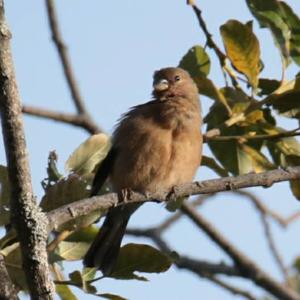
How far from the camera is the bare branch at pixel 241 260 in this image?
5.18 m

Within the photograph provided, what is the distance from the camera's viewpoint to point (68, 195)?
3.55 metres

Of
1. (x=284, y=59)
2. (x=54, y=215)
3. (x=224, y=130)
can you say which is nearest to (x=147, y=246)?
(x=54, y=215)

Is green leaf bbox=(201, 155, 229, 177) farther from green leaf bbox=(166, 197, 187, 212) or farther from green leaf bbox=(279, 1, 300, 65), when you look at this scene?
green leaf bbox=(279, 1, 300, 65)

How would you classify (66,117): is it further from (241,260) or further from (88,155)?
(241,260)

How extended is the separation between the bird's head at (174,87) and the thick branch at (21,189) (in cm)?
313

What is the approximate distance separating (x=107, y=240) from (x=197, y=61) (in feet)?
3.86

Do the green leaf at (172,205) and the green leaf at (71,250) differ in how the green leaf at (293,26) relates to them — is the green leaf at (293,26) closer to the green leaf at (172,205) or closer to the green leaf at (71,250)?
the green leaf at (172,205)

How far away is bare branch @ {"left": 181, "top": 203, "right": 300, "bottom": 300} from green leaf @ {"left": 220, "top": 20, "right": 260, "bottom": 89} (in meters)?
1.10

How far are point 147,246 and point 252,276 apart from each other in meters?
1.73

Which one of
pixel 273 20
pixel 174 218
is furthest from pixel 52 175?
pixel 174 218

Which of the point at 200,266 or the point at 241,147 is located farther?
the point at 200,266

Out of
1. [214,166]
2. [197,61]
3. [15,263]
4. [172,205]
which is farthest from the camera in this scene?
[197,61]

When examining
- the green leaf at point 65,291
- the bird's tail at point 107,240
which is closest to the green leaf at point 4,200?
the green leaf at point 65,291

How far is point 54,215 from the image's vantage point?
293 cm
